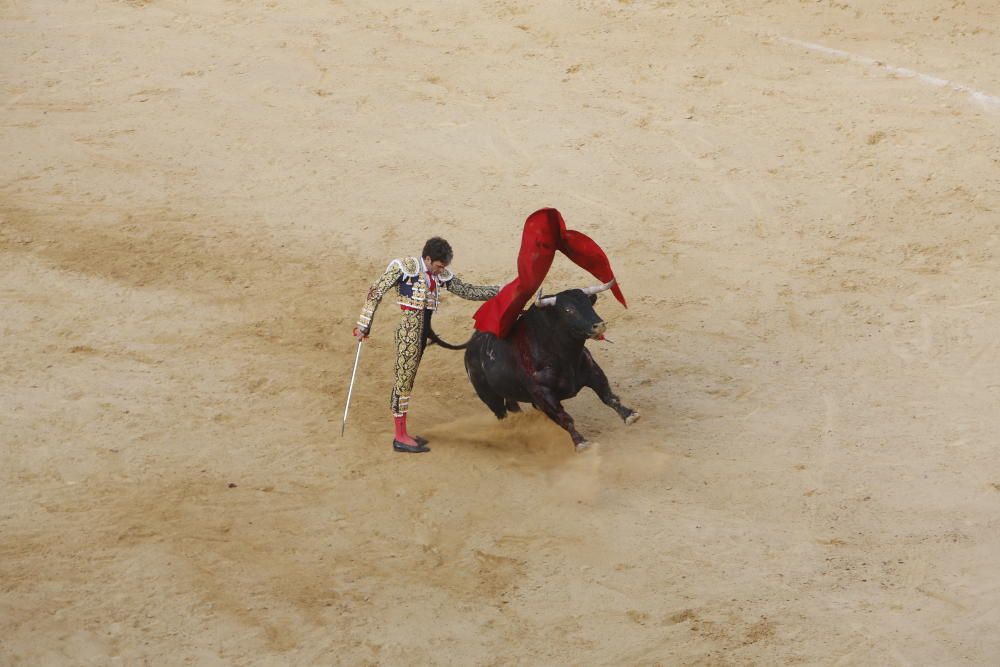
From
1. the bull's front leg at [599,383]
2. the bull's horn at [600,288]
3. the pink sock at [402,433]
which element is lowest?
the pink sock at [402,433]

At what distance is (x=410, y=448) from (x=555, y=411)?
3.58 ft

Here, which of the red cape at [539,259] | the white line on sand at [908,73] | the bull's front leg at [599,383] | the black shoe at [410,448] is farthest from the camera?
the white line on sand at [908,73]

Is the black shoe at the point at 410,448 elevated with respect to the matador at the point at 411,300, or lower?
lower

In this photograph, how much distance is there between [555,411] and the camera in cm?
935

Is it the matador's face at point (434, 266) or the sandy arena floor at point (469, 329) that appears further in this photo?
the matador's face at point (434, 266)

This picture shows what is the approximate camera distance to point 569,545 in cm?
870

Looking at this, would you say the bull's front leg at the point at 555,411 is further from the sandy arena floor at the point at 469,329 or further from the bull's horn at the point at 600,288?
the bull's horn at the point at 600,288

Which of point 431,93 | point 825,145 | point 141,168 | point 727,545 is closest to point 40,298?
point 141,168

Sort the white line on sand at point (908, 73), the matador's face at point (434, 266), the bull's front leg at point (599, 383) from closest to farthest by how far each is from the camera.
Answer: the matador's face at point (434, 266) < the bull's front leg at point (599, 383) < the white line on sand at point (908, 73)

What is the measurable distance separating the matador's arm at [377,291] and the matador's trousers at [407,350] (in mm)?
241

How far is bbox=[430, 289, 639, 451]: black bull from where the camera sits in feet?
30.4

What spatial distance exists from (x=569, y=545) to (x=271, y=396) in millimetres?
2926

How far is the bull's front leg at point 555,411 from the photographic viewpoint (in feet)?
30.7

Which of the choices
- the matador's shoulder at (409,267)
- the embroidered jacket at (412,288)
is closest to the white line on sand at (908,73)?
the embroidered jacket at (412,288)
